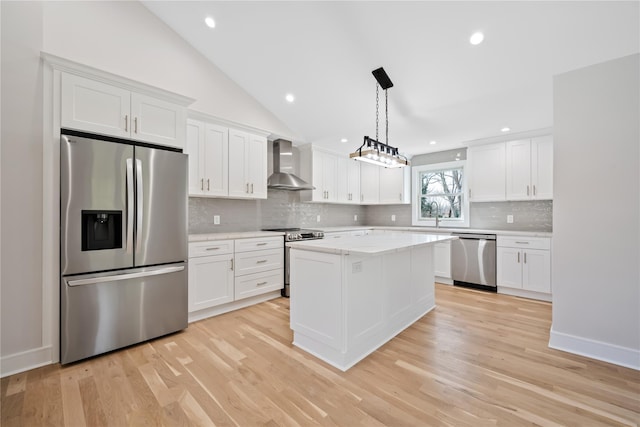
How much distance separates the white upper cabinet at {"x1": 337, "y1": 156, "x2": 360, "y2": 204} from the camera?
5.25 meters

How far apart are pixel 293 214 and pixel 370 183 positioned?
1.93m

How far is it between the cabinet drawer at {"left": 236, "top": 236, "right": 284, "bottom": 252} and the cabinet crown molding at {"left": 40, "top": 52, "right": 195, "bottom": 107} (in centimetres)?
168

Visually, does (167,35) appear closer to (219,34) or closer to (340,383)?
(219,34)

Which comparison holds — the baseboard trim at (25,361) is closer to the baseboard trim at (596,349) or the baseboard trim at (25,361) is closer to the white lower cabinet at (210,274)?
the white lower cabinet at (210,274)

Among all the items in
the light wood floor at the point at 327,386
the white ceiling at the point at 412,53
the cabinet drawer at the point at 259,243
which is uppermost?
the white ceiling at the point at 412,53

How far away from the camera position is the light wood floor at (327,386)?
5.05ft

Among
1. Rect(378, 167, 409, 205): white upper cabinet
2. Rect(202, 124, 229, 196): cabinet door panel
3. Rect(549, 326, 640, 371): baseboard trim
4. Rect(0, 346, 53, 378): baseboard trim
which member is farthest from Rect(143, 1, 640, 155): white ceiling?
Rect(0, 346, 53, 378): baseboard trim

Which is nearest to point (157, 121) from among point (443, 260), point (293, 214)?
point (293, 214)

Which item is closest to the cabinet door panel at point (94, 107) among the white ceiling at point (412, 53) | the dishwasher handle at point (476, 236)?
the white ceiling at point (412, 53)

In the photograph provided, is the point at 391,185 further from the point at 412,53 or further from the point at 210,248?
the point at 210,248

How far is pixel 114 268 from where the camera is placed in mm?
2283

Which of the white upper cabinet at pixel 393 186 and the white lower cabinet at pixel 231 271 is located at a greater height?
the white upper cabinet at pixel 393 186

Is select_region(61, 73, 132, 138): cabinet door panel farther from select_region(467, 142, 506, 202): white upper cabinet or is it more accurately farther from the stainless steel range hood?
select_region(467, 142, 506, 202): white upper cabinet

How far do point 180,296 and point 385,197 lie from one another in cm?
425
